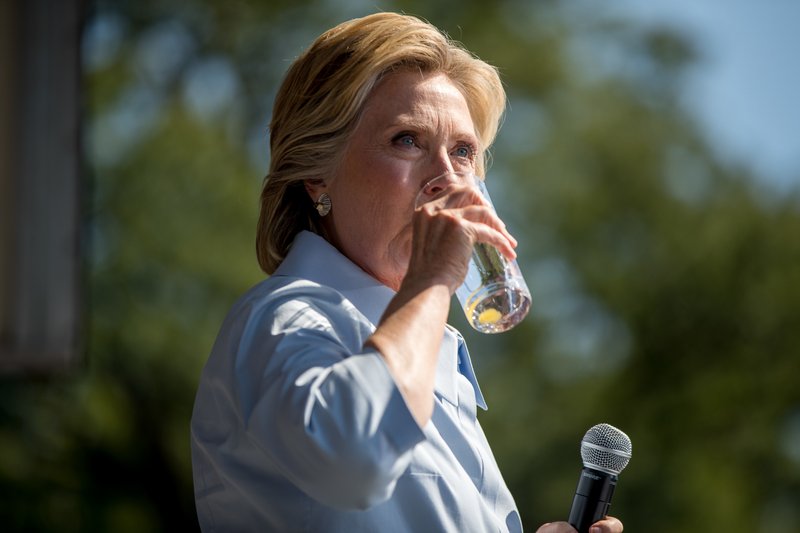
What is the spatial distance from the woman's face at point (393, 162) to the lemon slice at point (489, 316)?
0.82 feet

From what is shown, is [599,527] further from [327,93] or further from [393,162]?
[327,93]

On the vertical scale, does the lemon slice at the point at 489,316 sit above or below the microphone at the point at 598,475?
above

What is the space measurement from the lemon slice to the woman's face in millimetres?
249

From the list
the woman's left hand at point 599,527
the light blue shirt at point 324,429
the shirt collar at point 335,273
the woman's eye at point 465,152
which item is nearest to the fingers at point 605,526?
the woman's left hand at point 599,527

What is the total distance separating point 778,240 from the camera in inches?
554

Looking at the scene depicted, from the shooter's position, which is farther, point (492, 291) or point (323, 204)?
point (323, 204)

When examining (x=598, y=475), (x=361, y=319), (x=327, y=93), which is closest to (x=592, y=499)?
(x=598, y=475)

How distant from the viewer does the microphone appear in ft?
6.17

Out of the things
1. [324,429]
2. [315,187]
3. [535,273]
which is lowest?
[535,273]

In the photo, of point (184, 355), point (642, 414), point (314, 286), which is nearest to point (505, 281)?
point (314, 286)

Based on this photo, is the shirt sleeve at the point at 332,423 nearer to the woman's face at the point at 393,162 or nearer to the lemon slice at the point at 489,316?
the lemon slice at the point at 489,316

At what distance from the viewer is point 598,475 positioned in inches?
74.0

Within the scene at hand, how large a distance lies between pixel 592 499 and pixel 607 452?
83mm

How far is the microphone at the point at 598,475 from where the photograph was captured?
1881 millimetres
